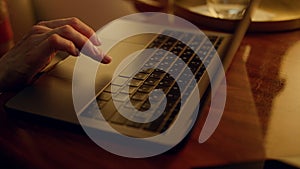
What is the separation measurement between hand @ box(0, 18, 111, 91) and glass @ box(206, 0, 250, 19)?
296mm

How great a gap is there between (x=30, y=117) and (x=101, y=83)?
11 cm

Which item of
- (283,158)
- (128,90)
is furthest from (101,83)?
Answer: (283,158)

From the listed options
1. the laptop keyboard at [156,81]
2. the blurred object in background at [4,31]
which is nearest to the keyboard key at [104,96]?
the laptop keyboard at [156,81]

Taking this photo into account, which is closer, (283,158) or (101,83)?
(283,158)

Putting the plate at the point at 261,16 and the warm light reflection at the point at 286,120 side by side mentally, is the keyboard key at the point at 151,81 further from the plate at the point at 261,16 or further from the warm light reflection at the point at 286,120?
the plate at the point at 261,16

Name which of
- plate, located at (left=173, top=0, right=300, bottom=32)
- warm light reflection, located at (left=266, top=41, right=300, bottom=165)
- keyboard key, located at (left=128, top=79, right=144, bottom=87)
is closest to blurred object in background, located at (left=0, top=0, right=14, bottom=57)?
plate, located at (left=173, top=0, right=300, bottom=32)

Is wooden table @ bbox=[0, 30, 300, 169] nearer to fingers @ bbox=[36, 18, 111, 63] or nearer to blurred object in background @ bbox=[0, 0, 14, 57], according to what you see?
fingers @ bbox=[36, 18, 111, 63]

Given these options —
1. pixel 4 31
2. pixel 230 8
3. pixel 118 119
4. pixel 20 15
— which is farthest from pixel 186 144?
pixel 20 15

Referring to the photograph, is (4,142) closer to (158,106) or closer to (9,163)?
(9,163)

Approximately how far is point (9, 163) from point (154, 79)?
22 centimetres

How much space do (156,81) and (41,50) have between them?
0.18 m

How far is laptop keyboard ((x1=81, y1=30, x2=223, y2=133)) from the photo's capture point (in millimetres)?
461

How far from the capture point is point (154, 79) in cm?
54

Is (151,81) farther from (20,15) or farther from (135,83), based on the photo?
(20,15)
